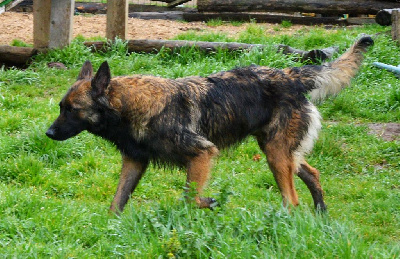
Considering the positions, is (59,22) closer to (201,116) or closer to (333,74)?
(201,116)

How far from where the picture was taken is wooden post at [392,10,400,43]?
1223 centimetres

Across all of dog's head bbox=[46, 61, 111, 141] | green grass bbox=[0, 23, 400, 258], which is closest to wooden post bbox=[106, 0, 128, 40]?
green grass bbox=[0, 23, 400, 258]

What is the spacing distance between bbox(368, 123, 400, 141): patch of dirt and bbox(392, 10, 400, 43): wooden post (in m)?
3.51

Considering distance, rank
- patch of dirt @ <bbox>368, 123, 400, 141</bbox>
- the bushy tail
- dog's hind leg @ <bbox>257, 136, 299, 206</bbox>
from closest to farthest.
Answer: dog's hind leg @ <bbox>257, 136, 299, 206</bbox>
the bushy tail
patch of dirt @ <bbox>368, 123, 400, 141</bbox>

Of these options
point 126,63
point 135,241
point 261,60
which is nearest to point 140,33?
point 126,63

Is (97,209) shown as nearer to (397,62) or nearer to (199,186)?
(199,186)

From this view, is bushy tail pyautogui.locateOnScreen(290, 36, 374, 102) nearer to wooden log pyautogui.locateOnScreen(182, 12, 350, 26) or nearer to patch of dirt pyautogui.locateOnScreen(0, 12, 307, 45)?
patch of dirt pyautogui.locateOnScreen(0, 12, 307, 45)

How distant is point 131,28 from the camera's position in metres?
14.3

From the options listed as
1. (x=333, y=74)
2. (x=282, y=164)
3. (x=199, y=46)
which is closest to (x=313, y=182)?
(x=282, y=164)

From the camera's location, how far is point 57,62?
444 inches

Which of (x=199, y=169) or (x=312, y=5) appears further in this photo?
(x=312, y=5)

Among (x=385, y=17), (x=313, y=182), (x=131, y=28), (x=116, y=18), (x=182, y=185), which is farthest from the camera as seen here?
(x=131, y=28)

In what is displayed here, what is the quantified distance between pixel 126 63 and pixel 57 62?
1.28m

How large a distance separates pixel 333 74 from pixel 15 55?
269 inches
